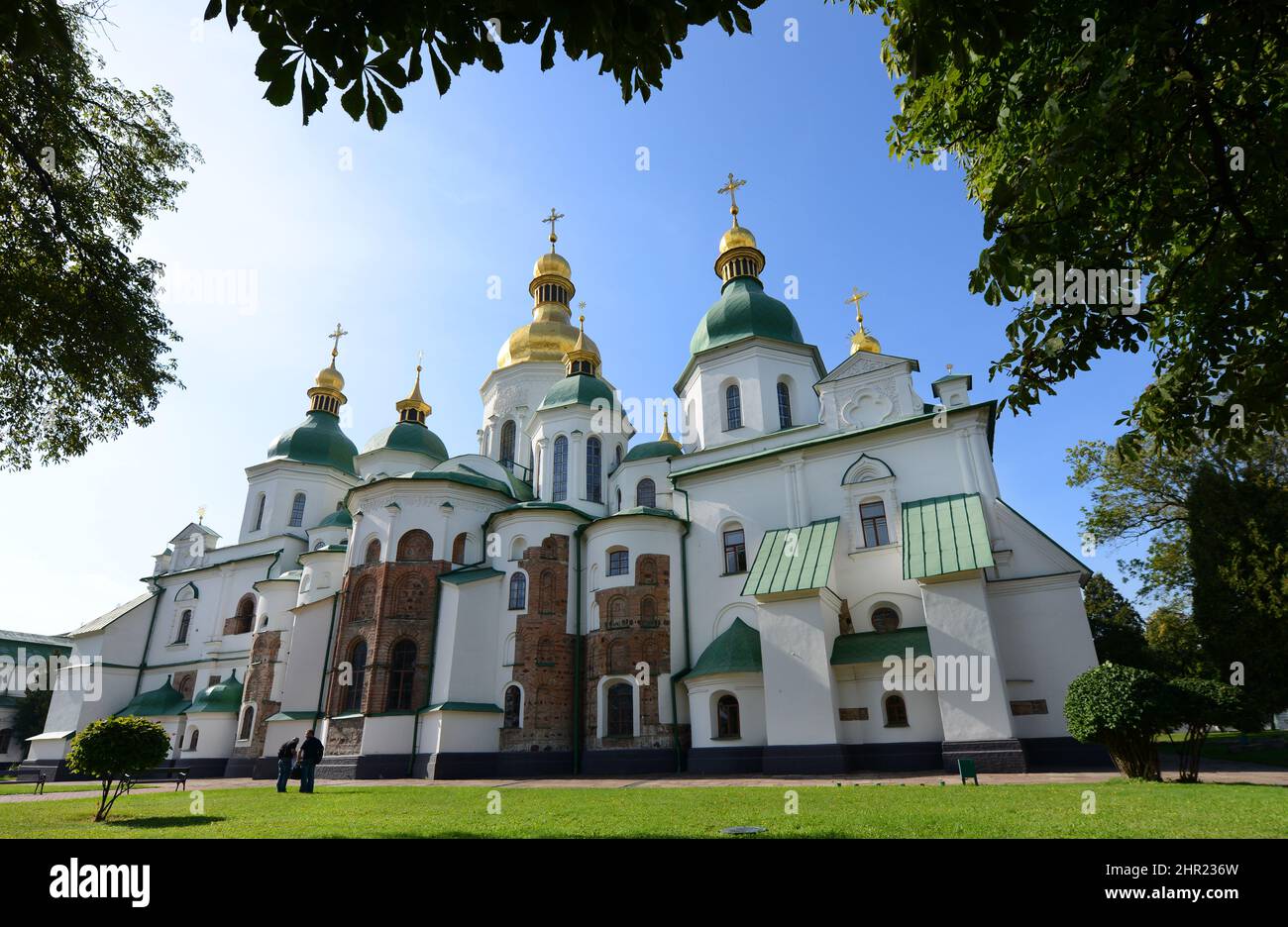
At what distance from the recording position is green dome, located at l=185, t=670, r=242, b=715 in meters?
29.0

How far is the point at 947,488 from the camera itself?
20.5 m

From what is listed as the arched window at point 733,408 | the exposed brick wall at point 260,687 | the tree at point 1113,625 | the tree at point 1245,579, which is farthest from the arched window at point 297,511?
the tree at point 1245,579

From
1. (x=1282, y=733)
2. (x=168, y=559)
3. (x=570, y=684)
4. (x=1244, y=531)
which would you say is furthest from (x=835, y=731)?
(x=168, y=559)

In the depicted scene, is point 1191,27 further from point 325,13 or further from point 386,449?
point 386,449

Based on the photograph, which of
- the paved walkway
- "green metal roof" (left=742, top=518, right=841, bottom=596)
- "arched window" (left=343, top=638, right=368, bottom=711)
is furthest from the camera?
"arched window" (left=343, top=638, right=368, bottom=711)

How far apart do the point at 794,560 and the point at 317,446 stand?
28880 mm

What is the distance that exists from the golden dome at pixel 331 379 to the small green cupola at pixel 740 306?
2268 cm

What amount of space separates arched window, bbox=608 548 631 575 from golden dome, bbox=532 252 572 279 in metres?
21.3

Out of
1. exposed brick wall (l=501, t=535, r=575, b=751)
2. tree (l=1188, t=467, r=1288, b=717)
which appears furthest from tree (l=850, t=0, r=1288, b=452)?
exposed brick wall (l=501, t=535, r=575, b=751)

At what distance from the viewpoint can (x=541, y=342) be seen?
123 feet

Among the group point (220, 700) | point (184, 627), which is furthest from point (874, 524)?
point (184, 627)

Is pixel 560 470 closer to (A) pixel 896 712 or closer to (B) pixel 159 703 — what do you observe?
(A) pixel 896 712

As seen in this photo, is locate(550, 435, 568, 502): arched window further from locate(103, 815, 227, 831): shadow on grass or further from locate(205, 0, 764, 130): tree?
locate(205, 0, 764, 130): tree
